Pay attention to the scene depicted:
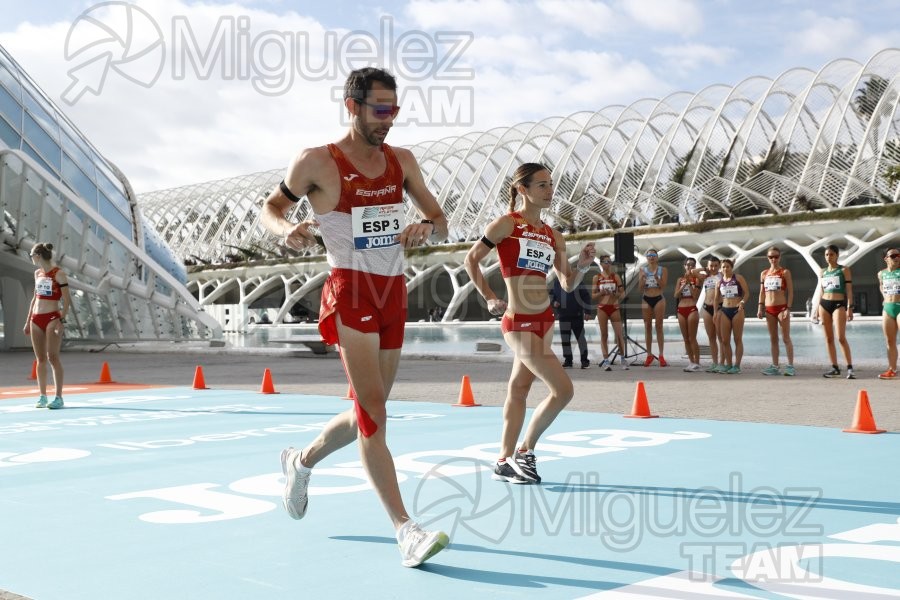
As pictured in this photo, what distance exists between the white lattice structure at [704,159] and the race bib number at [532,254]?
4380cm

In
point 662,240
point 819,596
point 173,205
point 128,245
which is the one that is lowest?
point 819,596

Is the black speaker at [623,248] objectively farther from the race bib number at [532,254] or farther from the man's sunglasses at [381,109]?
the man's sunglasses at [381,109]

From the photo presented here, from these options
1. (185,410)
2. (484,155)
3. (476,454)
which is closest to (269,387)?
(185,410)

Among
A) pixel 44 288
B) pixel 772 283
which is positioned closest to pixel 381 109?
pixel 44 288

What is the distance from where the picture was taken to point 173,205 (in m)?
106

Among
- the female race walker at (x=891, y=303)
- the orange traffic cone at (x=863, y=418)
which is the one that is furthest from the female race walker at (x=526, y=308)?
the female race walker at (x=891, y=303)

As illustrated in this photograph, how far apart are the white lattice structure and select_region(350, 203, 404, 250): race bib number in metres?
45.7

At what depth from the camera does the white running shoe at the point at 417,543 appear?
3488 mm

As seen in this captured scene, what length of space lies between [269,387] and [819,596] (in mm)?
9754

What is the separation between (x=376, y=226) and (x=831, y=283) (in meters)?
10.1

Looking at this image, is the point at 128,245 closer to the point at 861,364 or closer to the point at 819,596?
the point at 861,364

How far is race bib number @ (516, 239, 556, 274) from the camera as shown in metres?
5.64

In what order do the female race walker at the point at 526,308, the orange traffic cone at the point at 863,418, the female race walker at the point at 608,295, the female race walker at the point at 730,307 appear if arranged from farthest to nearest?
the female race walker at the point at 608,295
the female race walker at the point at 730,307
the orange traffic cone at the point at 863,418
the female race walker at the point at 526,308

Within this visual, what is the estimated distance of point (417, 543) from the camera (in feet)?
11.6
